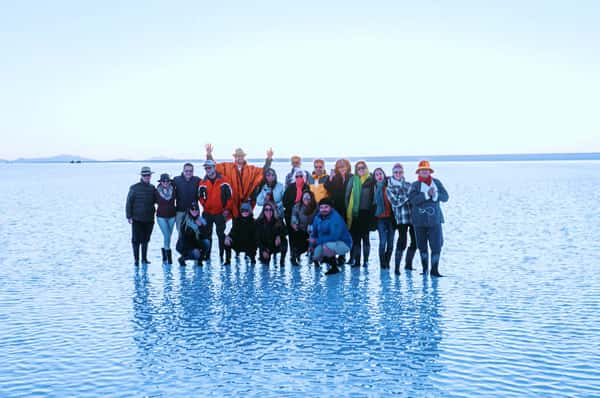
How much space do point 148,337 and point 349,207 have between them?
18.0 ft

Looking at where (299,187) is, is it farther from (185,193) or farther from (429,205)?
(429,205)

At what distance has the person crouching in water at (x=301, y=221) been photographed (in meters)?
12.0

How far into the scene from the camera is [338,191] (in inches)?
483

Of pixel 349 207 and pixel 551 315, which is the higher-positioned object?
pixel 349 207

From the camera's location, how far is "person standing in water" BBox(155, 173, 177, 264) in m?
12.4

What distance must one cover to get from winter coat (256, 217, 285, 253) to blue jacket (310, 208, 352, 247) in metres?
0.99

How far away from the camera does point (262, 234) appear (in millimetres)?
12492

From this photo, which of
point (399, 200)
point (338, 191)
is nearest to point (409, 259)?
point (399, 200)

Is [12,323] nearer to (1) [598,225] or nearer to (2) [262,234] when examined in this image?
(2) [262,234]

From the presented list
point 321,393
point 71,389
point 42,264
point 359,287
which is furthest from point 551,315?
point 42,264

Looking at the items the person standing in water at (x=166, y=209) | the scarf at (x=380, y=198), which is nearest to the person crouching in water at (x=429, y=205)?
the scarf at (x=380, y=198)

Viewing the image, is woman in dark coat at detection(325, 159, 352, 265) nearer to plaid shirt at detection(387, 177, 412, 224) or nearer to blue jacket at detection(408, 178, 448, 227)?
plaid shirt at detection(387, 177, 412, 224)

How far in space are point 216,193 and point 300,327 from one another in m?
5.32

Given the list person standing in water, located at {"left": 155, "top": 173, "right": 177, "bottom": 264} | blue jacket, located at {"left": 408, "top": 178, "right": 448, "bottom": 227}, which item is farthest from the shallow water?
blue jacket, located at {"left": 408, "top": 178, "right": 448, "bottom": 227}
